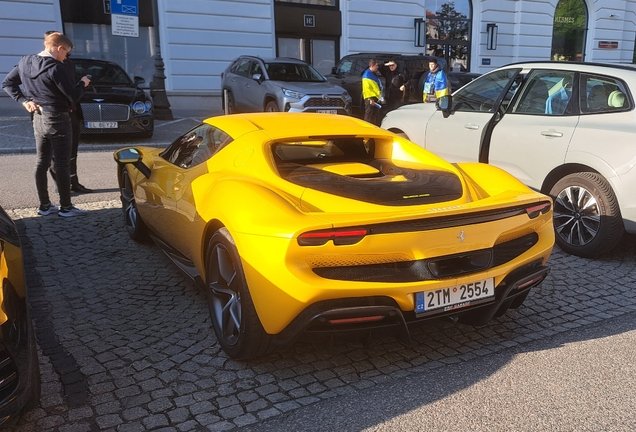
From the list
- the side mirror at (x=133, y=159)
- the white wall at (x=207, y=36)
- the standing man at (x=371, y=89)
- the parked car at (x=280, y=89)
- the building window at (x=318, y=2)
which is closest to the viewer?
the side mirror at (x=133, y=159)

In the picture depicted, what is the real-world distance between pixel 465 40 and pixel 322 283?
2655 centimetres

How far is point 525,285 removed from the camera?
342 cm

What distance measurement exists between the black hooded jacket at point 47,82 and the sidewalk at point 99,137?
541 centimetres

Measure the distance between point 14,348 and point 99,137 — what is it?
10.9 m

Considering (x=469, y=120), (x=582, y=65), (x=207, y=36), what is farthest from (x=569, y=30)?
(x=582, y=65)

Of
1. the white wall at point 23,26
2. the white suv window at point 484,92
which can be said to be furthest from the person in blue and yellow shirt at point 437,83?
the white wall at point 23,26

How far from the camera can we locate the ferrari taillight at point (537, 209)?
3.45 metres

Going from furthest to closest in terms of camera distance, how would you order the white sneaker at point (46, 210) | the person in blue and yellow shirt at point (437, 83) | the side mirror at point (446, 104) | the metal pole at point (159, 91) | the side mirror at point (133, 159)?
the metal pole at point (159, 91)
the person in blue and yellow shirt at point (437, 83)
the side mirror at point (446, 104)
the white sneaker at point (46, 210)
the side mirror at point (133, 159)

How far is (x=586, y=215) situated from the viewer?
5.23m

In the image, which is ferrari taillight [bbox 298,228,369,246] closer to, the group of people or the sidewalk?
the sidewalk

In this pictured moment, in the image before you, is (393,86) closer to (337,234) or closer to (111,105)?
(111,105)

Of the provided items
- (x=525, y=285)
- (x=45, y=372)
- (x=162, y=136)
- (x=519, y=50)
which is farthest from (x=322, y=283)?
(x=519, y=50)

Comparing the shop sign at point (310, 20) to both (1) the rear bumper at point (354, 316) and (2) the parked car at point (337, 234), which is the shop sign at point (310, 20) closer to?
(2) the parked car at point (337, 234)

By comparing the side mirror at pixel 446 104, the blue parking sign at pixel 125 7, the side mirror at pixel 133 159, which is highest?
the blue parking sign at pixel 125 7
